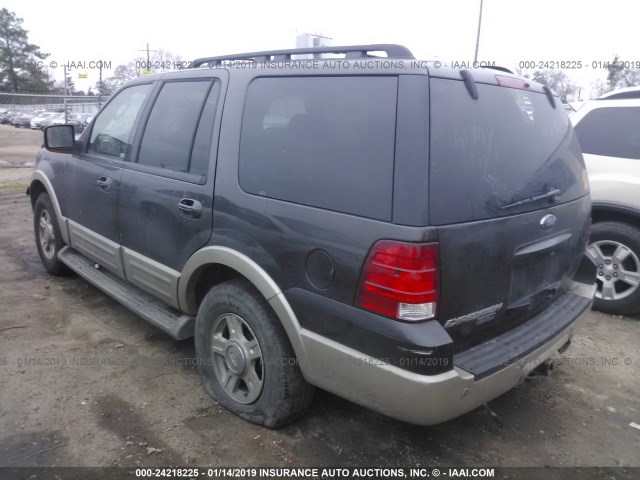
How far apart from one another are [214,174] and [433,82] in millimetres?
1335

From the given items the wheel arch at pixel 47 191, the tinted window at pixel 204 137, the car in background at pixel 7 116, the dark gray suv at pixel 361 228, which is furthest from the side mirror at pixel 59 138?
the car in background at pixel 7 116

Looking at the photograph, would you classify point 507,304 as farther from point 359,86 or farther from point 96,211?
point 96,211

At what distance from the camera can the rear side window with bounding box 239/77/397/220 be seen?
7.20 feet

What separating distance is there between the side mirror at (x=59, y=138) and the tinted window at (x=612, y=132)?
4636mm

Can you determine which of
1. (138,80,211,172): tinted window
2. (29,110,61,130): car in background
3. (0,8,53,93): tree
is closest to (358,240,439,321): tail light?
(138,80,211,172): tinted window

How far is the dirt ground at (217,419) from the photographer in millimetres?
2688

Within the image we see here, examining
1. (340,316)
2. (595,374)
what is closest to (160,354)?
(340,316)

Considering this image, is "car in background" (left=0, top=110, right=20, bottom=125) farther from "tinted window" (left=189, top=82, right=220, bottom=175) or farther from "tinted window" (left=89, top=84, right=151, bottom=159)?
"tinted window" (left=189, top=82, right=220, bottom=175)

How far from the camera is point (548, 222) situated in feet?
8.71

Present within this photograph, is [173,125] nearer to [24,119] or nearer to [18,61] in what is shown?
[24,119]

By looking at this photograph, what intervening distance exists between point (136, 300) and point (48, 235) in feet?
6.58

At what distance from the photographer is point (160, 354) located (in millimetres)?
→ 3732

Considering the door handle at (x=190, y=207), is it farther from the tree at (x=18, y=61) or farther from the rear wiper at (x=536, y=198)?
the tree at (x=18, y=61)

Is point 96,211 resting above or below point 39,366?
above
